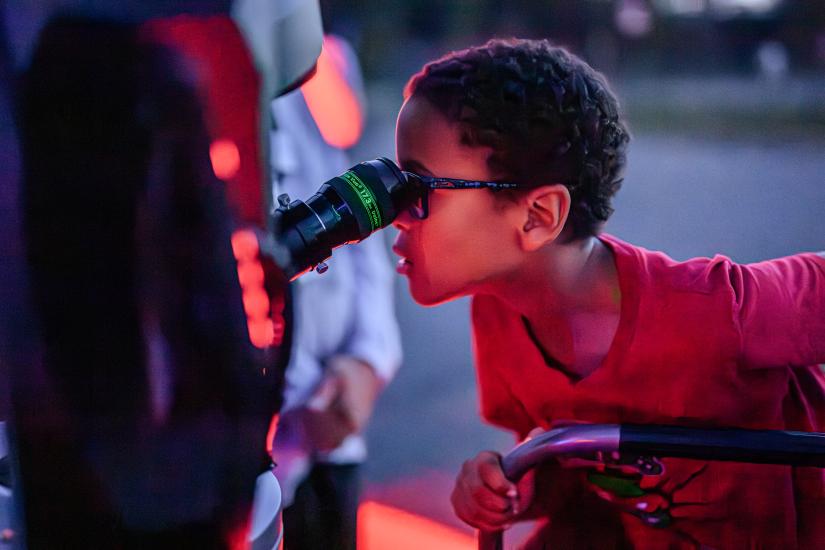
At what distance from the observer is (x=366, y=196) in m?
0.93

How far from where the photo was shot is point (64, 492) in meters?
0.75

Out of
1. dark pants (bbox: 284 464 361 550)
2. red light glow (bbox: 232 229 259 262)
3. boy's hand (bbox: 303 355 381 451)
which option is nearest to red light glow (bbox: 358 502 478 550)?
dark pants (bbox: 284 464 361 550)

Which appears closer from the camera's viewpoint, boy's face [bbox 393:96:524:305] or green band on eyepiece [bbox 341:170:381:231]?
green band on eyepiece [bbox 341:170:381:231]

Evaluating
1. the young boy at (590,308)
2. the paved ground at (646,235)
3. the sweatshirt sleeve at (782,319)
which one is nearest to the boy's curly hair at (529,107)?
the young boy at (590,308)

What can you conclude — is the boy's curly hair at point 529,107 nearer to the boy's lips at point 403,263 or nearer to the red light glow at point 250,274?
the boy's lips at point 403,263

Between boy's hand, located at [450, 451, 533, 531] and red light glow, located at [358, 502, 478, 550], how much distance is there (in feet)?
0.97

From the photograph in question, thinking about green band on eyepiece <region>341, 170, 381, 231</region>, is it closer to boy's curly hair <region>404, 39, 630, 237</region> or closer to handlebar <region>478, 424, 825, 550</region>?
boy's curly hair <region>404, 39, 630, 237</region>

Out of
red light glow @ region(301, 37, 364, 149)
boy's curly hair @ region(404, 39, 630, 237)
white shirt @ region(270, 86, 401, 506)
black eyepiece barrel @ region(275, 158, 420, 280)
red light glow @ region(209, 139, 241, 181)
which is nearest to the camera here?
red light glow @ region(209, 139, 241, 181)

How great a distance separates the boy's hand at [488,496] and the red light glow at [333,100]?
23.8 inches

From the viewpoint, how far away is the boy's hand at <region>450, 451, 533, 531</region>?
1100 mm

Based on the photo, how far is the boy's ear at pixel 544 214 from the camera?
1.08 meters

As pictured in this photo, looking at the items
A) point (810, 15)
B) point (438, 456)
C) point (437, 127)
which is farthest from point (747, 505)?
point (810, 15)

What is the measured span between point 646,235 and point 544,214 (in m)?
2.43

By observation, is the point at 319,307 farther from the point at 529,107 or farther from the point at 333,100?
the point at 529,107
